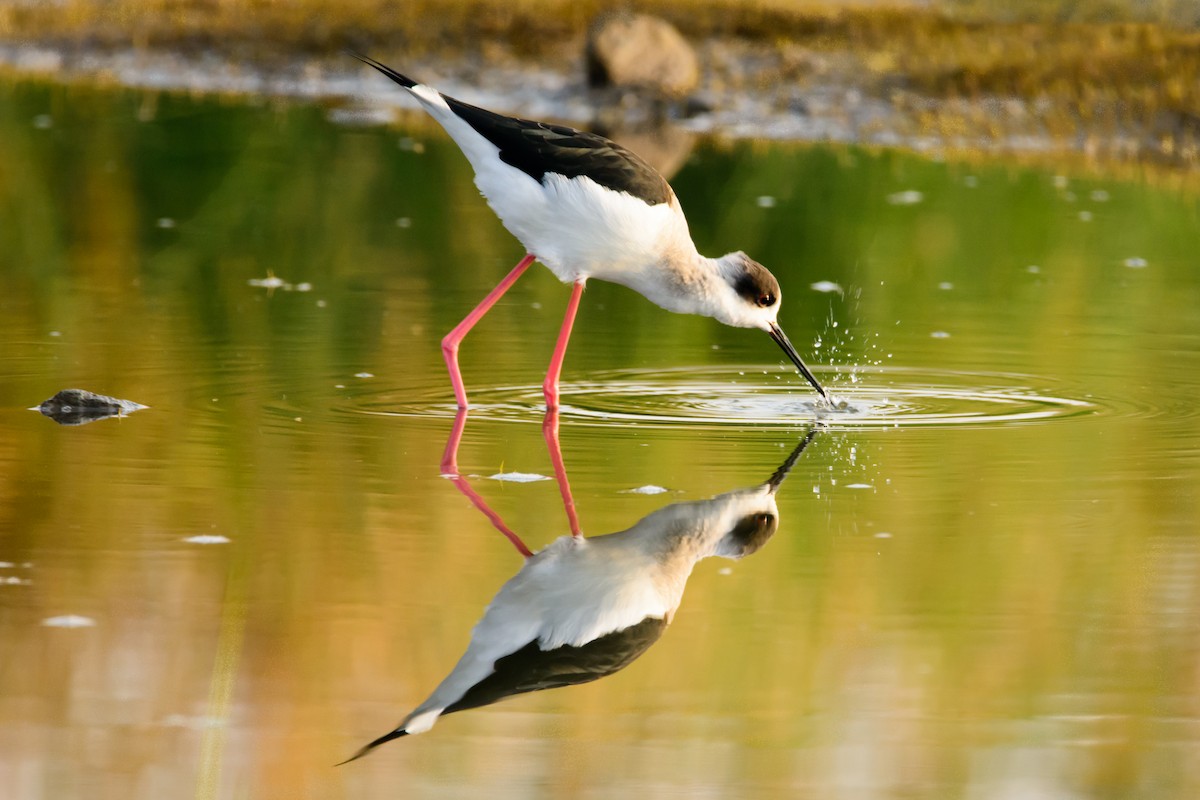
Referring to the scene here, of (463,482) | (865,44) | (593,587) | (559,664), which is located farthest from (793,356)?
(865,44)

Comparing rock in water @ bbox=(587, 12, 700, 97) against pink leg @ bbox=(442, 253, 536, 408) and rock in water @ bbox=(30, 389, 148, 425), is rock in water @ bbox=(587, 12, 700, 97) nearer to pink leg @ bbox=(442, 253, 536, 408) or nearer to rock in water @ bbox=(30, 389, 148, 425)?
pink leg @ bbox=(442, 253, 536, 408)

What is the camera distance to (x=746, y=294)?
761 centimetres

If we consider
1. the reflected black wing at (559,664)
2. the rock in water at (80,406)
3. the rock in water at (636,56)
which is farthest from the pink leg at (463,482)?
the rock in water at (636,56)

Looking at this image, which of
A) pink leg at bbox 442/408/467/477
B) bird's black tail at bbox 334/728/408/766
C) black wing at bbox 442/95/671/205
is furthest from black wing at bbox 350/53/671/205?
bird's black tail at bbox 334/728/408/766

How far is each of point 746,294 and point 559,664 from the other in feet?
11.4

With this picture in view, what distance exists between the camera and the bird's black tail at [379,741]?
374 centimetres

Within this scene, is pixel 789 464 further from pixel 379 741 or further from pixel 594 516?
pixel 379 741

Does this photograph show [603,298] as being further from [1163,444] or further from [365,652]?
[365,652]

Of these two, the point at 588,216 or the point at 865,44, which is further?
the point at 865,44

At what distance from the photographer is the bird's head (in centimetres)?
757

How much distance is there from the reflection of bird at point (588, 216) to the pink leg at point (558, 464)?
179 mm

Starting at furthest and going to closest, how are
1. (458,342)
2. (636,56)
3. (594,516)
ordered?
(636,56) → (458,342) → (594,516)

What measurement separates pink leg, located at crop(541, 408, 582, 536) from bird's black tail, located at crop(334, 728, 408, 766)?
1.55 meters

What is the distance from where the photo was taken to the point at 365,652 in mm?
4332
